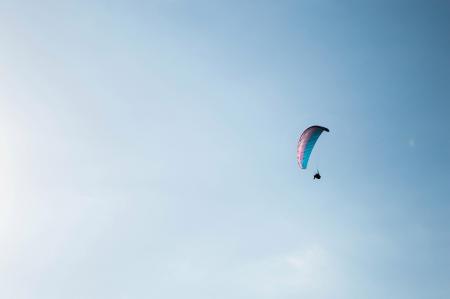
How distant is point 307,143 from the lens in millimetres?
40500

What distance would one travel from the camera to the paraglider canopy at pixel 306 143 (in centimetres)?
3928

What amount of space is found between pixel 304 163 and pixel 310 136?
3.15 meters

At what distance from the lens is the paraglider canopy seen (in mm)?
39281

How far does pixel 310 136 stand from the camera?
39906 millimetres

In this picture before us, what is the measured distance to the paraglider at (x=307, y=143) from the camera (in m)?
39.3

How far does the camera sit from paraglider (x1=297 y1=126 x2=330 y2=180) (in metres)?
39.3

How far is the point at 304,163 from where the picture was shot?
41.4 metres

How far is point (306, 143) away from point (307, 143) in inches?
4.0
